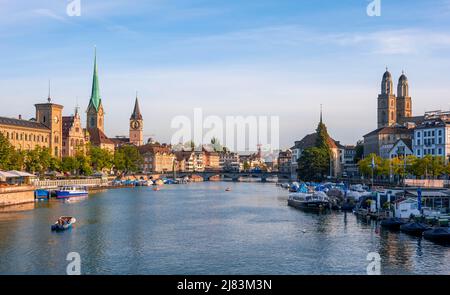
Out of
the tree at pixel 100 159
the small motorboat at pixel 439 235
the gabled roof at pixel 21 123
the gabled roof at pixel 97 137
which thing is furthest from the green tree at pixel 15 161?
the gabled roof at pixel 97 137

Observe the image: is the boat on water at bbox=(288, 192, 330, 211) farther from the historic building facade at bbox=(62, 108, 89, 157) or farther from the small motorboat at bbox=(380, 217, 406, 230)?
the historic building facade at bbox=(62, 108, 89, 157)

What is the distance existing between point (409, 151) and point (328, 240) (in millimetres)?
75538

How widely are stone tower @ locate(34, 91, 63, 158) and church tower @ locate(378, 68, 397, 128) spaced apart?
376ft

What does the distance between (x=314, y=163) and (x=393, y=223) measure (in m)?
75.7

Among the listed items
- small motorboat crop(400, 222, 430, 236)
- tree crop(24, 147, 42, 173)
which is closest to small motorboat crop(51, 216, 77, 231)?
small motorboat crop(400, 222, 430, 236)

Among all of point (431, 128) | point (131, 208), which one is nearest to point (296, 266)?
point (131, 208)

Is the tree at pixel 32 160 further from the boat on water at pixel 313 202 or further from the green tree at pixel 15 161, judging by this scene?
the boat on water at pixel 313 202

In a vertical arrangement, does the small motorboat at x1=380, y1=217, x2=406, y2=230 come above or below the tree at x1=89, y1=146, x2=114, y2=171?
below

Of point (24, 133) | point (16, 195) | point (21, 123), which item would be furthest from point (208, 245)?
point (21, 123)

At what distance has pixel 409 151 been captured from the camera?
114m

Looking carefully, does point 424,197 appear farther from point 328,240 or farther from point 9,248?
point 9,248

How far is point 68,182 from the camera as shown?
111625 mm

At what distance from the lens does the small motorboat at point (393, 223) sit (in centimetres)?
5022

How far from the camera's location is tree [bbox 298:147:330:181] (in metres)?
126
